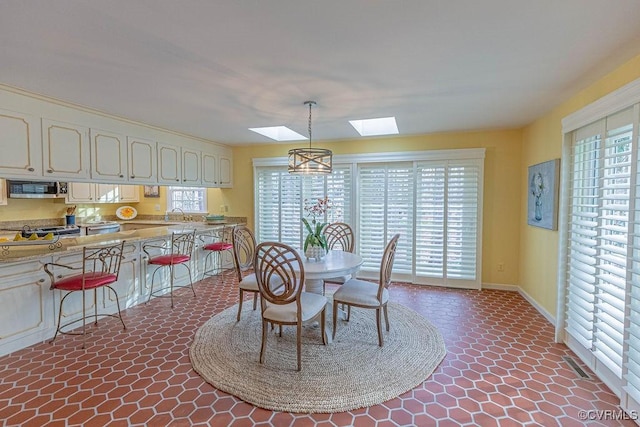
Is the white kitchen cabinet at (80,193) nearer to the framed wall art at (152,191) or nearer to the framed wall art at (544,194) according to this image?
the framed wall art at (152,191)

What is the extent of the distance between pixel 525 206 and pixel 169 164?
5.16 m

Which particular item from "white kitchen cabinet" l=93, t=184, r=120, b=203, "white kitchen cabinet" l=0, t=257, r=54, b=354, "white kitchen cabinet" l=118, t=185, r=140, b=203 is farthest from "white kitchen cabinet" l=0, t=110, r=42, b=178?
"white kitchen cabinet" l=118, t=185, r=140, b=203

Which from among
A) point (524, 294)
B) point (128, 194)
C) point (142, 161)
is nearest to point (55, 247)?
point (142, 161)

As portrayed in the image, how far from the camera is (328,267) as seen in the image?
3.01 meters

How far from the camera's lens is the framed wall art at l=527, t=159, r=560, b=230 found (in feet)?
10.9

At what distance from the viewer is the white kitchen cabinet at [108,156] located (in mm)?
3605

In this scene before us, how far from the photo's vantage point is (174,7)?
1.62 m

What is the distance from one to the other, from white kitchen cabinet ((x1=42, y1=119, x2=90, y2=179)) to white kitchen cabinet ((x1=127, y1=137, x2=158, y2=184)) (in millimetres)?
574

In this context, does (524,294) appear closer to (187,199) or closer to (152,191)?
(187,199)

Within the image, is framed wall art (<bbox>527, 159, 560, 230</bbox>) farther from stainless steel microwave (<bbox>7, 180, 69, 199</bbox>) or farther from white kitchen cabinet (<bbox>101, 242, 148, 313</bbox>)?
stainless steel microwave (<bbox>7, 180, 69, 199</bbox>)

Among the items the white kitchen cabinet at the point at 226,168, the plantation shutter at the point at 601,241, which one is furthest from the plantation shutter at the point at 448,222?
the white kitchen cabinet at the point at 226,168

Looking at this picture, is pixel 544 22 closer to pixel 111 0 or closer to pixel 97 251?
pixel 111 0

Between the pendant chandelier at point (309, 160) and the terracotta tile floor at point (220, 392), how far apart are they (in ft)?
6.73

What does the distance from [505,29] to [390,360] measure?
2545 mm
